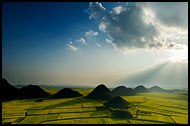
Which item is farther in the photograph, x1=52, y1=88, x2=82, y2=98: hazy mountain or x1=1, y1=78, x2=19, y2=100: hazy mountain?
x1=52, y1=88, x2=82, y2=98: hazy mountain

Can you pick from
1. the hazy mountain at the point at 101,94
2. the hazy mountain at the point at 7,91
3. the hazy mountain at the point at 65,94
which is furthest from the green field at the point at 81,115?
the hazy mountain at the point at 7,91

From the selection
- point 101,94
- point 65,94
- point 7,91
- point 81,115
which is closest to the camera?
point 81,115

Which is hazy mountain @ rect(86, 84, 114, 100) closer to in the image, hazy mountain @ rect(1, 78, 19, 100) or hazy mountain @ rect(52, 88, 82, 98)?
hazy mountain @ rect(52, 88, 82, 98)

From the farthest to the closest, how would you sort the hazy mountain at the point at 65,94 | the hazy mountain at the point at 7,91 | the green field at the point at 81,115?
the hazy mountain at the point at 65,94 < the hazy mountain at the point at 7,91 < the green field at the point at 81,115

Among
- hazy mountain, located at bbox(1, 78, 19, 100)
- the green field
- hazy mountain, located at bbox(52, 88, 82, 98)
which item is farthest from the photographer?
hazy mountain, located at bbox(52, 88, 82, 98)

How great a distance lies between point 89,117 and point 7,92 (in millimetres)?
39369

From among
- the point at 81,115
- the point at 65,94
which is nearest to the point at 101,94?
the point at 65,94

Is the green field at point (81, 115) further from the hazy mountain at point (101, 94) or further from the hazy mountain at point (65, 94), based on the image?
the hazy mountain at point (65, 94)

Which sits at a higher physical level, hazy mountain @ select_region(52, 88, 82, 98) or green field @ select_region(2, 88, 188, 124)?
green field @ select_region(2, 88, 188, 124)

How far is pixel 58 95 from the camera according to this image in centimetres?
4172

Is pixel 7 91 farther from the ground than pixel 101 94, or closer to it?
farther from the ground

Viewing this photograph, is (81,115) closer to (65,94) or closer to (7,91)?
(65,94)

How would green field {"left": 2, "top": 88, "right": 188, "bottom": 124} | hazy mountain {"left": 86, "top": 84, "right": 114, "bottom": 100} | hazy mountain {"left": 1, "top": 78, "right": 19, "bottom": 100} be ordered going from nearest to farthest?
green field {"left": 2, "top": 88, "right": 188, "bottom": 124} → hazy mountain {"left": 86, "top": 84, "right": 114, "bottom": 100} → hazy mountain {"left": 1, "top": 78, "right": 19, "bottom": 100}

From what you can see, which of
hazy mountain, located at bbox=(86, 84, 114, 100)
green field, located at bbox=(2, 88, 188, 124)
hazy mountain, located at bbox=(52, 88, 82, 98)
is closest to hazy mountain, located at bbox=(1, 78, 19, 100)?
hazy mountain, located at bbox=(52, 88, 82, 98)
